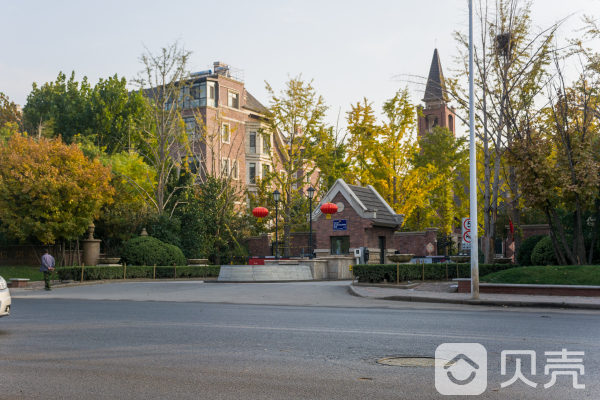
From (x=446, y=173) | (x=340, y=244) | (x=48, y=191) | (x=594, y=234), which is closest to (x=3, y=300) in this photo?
(x=594, y=234)

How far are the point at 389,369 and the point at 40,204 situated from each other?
93.4ft

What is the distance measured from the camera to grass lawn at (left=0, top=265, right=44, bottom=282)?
32.9 meters

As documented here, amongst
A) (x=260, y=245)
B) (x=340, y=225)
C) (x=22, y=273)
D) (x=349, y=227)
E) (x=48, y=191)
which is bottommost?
(x=22, y=273)

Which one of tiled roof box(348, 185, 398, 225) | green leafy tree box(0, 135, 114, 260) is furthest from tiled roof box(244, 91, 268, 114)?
green leafy tree box(0, 135, 114, 260)

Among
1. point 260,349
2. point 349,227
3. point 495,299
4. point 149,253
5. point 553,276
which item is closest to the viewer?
point 260,349

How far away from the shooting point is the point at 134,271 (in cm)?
2978

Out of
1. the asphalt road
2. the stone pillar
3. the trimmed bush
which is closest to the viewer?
the asphalt road

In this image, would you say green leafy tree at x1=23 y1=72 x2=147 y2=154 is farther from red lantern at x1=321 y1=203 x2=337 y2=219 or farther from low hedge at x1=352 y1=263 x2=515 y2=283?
low hedge at x1=352 y1=263 x2=515 y2=283

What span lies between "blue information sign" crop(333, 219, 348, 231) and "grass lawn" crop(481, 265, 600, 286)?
555 inches

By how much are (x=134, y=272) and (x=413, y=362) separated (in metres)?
24.7

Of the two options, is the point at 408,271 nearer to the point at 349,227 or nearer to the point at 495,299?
the point at 495,299

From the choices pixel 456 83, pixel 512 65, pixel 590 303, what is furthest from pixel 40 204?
pixel 590 303

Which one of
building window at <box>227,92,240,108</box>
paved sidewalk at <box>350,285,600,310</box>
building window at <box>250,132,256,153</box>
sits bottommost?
paved sidewalk at <box>350,285,600,310</box>

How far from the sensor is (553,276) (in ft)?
62.6
